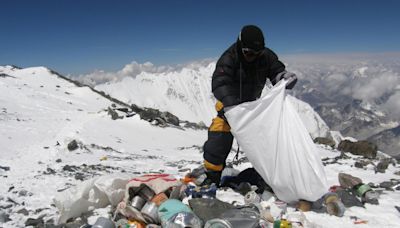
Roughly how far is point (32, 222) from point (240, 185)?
3.01 meters

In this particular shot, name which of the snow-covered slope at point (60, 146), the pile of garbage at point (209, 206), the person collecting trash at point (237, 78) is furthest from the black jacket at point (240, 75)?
the snow-covered slope at point (60, 146)

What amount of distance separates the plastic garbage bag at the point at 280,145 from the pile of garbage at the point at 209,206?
0.82 ft

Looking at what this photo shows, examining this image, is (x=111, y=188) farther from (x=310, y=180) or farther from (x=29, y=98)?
(x=29, y=98)

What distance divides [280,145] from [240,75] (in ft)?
3.98

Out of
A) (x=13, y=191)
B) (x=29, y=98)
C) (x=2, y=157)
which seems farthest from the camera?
(x=29, y=98)

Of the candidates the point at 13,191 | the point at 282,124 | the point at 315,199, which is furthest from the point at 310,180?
the point at 13,191

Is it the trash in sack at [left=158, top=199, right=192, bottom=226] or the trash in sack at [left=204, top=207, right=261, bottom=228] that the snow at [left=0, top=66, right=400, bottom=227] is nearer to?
the trash in sack at [left=204, top=207, right=261, bottom=228]

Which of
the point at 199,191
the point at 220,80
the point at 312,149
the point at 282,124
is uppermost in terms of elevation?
the point at 220,80

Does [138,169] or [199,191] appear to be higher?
[199,191]

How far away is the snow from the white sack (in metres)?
0.18

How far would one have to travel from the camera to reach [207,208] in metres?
4.07

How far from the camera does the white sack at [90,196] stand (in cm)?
451

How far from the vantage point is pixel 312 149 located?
14.7 feet

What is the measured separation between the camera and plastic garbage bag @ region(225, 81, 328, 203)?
4.38 m
